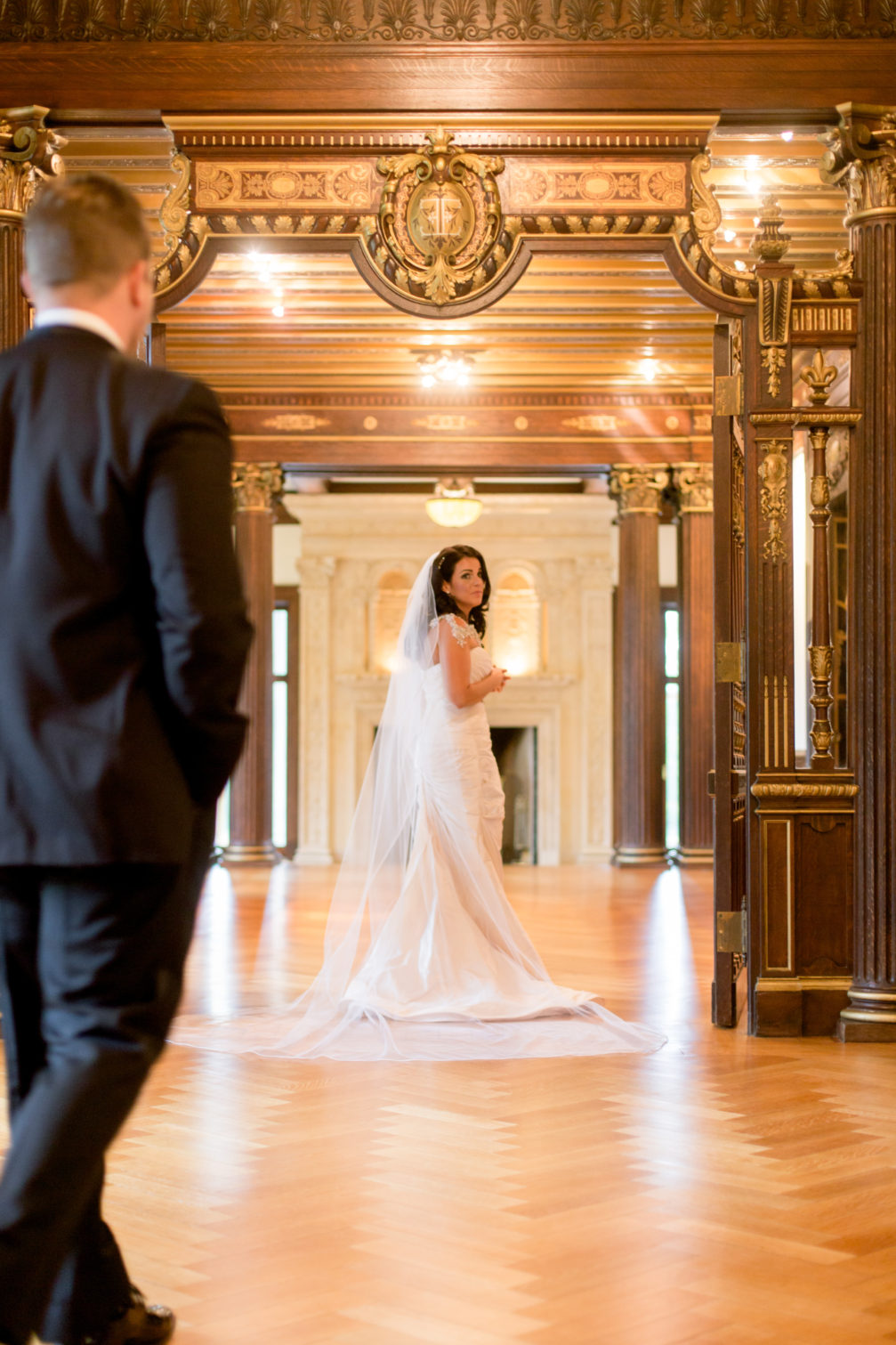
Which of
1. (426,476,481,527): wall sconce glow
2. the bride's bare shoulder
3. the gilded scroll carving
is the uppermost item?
(426,476,481,527): wall sconce glow

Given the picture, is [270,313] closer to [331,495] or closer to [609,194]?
[609,194]

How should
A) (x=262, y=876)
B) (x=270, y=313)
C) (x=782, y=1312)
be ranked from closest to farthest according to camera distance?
1. (x=782, y=1312)
2. (x=270, y=313)
3. (x=262, y=876)

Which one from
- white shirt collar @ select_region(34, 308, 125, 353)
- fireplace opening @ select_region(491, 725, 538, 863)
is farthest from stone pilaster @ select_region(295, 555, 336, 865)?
white shirt collar @ select_region(34, 308, 125, 353)

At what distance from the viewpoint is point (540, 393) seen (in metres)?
13.0

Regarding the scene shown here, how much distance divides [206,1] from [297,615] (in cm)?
1341

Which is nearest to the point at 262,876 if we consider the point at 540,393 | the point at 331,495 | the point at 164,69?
the point at 540,393

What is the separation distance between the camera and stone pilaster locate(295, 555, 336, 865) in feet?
59.0

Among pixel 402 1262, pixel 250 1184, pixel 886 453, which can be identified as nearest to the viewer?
pixel 402 1262

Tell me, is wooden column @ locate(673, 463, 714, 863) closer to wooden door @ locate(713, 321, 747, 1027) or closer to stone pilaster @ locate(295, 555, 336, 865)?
stone pilaster @ locate(295, 555, 336, 865)

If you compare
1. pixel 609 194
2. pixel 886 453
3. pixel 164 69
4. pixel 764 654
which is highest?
pixel 164 69

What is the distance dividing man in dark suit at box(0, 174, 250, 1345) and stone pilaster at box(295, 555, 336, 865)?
52.4 ft

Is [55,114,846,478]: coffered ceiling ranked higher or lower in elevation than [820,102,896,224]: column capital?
higher

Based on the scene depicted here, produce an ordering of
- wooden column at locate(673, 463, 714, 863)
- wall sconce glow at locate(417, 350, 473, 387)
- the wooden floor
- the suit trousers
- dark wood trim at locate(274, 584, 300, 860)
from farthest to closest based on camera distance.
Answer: dark wood trim at locate(274, 584, 300, 860) < wooden column at locate(673, 463, 714, 863) < wall sconce glow at locate(417, 350, 473, 387) < the wooden floor < the suit trousers

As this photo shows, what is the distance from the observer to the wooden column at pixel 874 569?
532 centimetres
